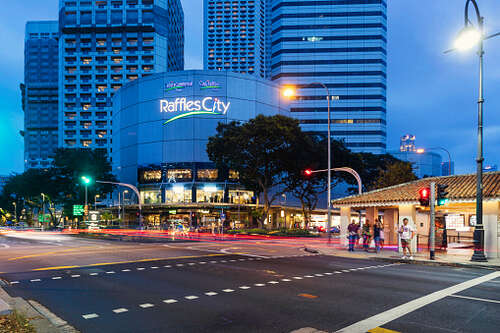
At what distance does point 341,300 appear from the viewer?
880 centimetres

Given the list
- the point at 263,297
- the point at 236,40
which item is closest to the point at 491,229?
the point at 263,297

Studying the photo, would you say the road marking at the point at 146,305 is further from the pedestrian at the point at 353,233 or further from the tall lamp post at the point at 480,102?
the pedestrian at the point at 353,233

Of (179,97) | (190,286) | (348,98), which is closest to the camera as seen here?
(190,286)

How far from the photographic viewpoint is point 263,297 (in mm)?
9117

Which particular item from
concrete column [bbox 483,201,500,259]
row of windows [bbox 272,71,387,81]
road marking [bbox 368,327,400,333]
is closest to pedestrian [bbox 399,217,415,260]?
concrete column [bbox 483,201,500,259]

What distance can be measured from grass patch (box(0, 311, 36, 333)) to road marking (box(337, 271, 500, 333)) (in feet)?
17.0

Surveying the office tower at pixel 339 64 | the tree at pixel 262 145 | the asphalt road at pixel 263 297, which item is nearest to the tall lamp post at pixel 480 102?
the asphalt road at pixel 263 297

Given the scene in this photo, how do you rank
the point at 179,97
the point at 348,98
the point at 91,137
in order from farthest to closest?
the point at 91,137 → the point at 348,98 → the point at 179,97

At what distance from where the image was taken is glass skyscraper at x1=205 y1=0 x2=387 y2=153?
10319 centimetres

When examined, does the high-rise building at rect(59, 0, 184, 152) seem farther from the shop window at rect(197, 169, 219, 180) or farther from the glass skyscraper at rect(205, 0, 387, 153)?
the shop window at rect(197, 169, 219, 180)

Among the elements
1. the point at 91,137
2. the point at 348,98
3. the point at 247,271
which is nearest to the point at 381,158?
the point at 348,98

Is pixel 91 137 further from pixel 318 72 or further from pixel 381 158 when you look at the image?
pixel 381 158

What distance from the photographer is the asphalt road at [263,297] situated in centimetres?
696

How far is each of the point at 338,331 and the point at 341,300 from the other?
95.0 inches
